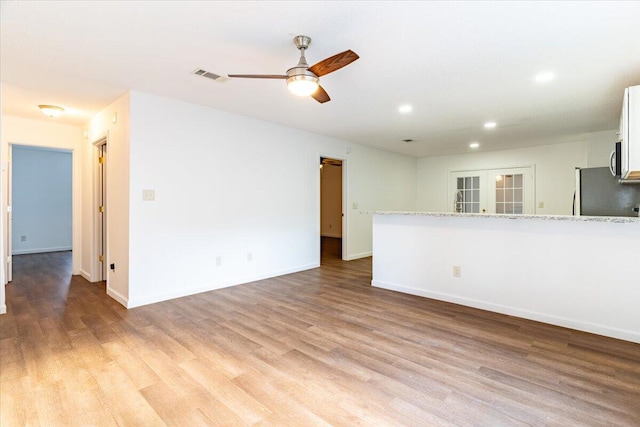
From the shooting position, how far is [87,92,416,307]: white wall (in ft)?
11.9

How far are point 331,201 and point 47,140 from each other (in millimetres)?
7122

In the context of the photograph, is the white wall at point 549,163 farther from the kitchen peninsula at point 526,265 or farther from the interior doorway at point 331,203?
the kitchen peninsula at point 526,265

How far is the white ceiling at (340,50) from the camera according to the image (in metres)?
2.05

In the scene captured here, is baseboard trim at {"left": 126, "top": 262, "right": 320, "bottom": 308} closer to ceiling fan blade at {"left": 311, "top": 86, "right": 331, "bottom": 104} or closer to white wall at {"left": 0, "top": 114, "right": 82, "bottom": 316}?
white wall at {"left": 0, "top": 114, "right": 82, "bottom": 316}

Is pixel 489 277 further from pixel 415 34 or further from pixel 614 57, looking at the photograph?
pixel 415 34

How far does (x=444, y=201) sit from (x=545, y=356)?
6.09m

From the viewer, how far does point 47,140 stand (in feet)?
15.7

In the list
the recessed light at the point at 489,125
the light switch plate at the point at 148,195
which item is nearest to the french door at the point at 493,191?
the recessed light at the point at 489,125

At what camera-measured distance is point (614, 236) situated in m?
2.81

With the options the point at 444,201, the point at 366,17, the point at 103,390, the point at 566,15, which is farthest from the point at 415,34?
the point at 444,201

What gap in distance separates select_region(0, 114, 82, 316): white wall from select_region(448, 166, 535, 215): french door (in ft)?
25.7

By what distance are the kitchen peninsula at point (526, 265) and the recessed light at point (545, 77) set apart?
54.2 inches

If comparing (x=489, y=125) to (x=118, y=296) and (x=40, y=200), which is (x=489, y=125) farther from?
(x=40, y=200)

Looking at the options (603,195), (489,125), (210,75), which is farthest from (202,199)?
(603,195)
